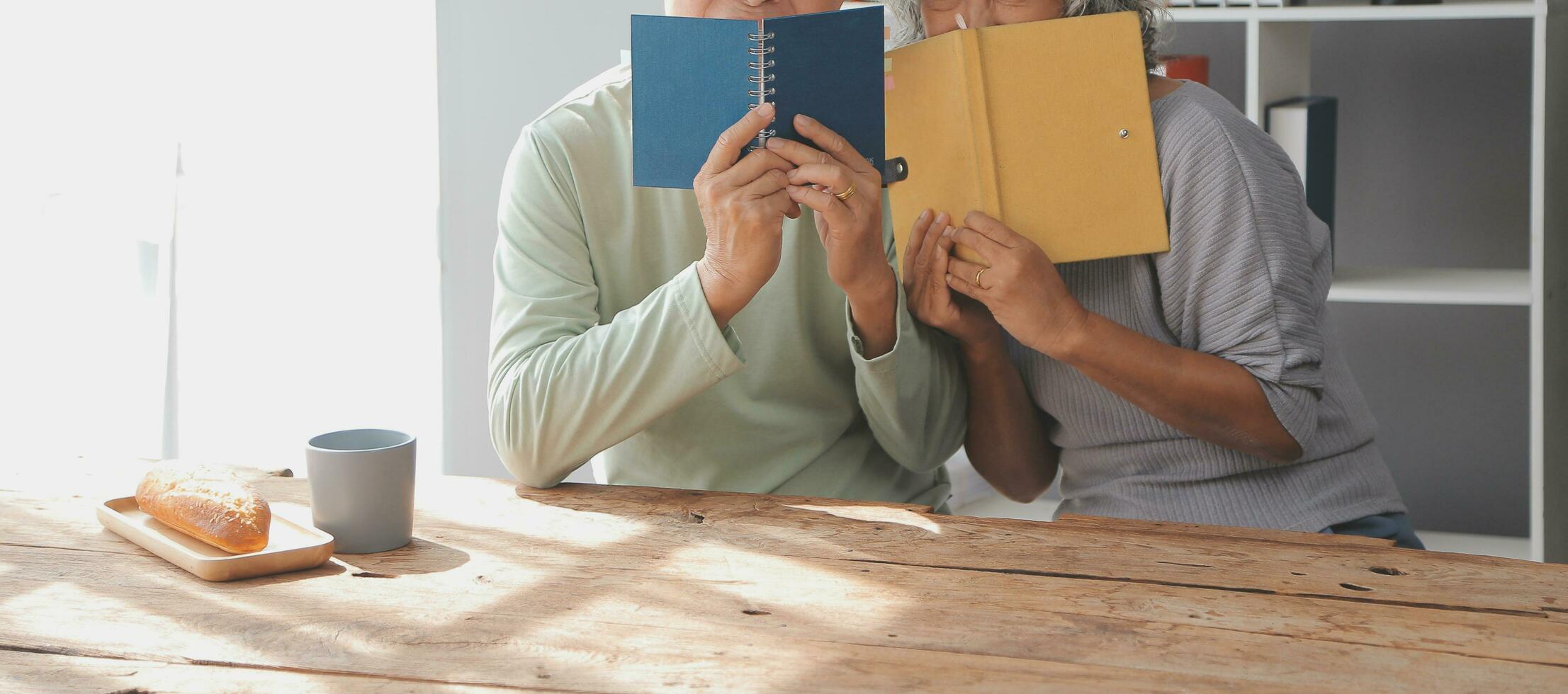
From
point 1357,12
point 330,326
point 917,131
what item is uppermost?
point 1357,12

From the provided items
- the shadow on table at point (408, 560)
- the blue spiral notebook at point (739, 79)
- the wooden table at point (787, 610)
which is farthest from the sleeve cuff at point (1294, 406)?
the shadow on table at point (408, 560)

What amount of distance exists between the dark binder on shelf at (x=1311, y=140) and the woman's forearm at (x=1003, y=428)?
83cm

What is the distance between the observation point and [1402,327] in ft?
8.23

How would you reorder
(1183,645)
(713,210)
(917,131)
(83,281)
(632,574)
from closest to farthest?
(1183,645), (632,574), (713,210), (917,131), (83,281)

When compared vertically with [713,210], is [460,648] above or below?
below

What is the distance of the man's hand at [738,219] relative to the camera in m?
1.19

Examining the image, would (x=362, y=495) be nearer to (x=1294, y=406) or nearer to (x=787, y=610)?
(x=787, y=610)

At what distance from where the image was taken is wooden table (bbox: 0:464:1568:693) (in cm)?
80

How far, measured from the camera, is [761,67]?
1.16 m

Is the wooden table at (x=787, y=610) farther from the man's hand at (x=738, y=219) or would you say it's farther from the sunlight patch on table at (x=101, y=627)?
the man's hand at (x=738, y=219)

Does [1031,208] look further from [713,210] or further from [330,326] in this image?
[330,326]

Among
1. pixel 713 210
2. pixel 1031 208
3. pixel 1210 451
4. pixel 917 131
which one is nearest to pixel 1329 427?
pixel 1210 451

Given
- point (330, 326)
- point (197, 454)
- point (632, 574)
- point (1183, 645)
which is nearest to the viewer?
point (1183, 645)

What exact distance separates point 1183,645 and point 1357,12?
1491 millimetres
